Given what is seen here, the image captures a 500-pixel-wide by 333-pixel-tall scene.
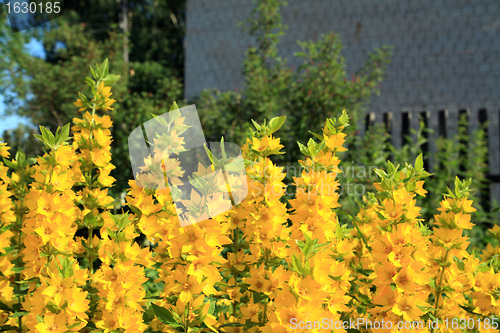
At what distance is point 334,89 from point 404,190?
368 centimetres

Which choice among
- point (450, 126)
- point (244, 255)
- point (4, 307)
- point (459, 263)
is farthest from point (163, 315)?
point (450, 126)

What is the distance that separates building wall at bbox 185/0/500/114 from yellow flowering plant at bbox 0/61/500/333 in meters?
7.59

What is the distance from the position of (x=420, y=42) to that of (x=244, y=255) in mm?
8652

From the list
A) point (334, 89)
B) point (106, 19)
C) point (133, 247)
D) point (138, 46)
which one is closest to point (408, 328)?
point (133, 247)

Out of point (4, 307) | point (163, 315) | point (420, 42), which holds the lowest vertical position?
point (4, 307)

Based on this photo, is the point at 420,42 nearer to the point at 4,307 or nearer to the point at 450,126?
the point at 450,126

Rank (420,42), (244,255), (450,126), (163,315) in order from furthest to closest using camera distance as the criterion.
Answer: (420,42)
(450,126)
(244,255)
(163,315)

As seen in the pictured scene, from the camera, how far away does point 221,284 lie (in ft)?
4.09

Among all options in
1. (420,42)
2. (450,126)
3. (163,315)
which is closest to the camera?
(163,315)

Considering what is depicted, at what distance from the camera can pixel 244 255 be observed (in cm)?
135

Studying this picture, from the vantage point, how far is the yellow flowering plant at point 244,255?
3.65 ft

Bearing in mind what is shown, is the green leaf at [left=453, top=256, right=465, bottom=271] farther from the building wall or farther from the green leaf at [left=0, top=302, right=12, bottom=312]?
the building wall

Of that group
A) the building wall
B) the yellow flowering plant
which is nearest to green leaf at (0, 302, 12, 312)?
the yellow flowering plant

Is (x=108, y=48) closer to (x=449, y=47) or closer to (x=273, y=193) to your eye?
(x=449, y=47)
